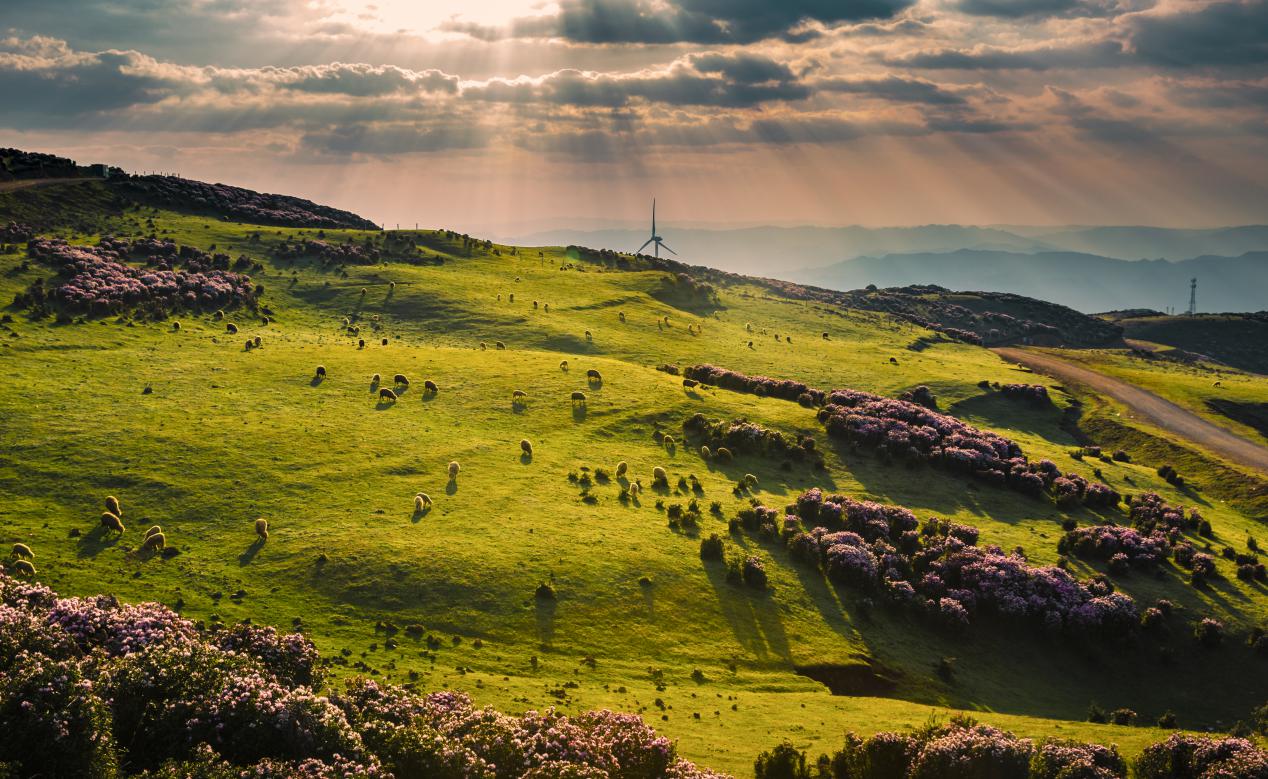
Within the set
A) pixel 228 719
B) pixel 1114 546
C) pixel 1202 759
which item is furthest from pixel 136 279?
pixel 1202 759

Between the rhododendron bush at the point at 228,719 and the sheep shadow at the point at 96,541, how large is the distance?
680 cm

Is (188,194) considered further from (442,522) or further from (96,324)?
(442,522)

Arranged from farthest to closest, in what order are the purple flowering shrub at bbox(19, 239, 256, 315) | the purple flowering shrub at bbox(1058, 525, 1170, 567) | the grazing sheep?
the purple flowering shrub at bbox(19, 239, 256, 315) → the purple flowering shrub at bbox(1058, 525, 1170, 567) → the grazing sheep

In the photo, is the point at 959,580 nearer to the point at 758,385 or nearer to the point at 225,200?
the point at 758,385

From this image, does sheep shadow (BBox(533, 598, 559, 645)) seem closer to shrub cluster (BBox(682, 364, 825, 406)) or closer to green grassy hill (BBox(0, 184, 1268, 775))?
green grassy hill (BBox(0, 184, 1268, 775))

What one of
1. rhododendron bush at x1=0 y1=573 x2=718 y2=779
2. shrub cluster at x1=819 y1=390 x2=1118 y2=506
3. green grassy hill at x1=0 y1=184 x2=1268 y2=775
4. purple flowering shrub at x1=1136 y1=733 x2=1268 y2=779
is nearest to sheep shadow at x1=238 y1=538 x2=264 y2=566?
green grassy hill at x1=0 y1=184 x2=1268 y2=775

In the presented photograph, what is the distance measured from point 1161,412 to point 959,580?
67003 mm

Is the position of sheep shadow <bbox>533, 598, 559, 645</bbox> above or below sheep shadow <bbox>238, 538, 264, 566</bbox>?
below

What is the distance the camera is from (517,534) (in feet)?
140

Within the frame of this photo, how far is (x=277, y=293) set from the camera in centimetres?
9300

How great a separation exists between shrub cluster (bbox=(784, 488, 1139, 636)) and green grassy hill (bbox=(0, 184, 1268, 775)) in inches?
51.7

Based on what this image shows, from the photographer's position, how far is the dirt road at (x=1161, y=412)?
8194 centimetres

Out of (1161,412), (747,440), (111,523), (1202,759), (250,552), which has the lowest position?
(1161,412)

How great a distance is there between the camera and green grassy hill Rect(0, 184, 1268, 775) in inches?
1308
